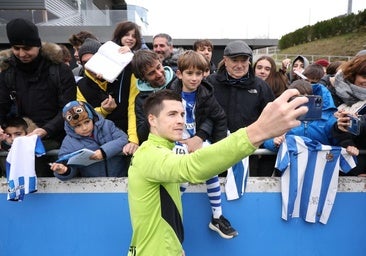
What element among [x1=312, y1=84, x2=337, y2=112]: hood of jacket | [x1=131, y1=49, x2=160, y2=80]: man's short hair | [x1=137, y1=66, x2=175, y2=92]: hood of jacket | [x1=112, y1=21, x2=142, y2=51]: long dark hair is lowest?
[x1=312, y1=84, x2=337, y2=112]: hood of jacket

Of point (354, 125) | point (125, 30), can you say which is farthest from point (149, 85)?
point (354, 125)

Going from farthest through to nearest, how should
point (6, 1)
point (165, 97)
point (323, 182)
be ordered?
point (6, 1) < point (323, 182) < point (165, 97)

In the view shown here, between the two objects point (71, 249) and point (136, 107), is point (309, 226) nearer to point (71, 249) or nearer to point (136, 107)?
point (136, 107)

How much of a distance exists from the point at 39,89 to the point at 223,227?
76.4 inches

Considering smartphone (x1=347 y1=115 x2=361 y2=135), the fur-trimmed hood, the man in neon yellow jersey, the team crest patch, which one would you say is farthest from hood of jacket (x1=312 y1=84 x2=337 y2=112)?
the fur-trimmed hood

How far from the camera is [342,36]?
27406mm

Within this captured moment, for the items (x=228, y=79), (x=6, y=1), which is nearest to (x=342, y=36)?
(x=6, y=1)

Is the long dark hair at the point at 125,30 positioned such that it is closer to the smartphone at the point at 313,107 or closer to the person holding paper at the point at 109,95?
the person holding paper at the point at 109,95

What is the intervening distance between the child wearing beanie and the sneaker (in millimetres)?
905

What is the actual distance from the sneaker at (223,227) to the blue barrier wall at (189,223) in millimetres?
110

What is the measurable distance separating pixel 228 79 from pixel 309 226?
143 centimetres

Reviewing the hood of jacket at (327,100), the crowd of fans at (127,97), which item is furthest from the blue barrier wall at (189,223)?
the hood of jacket at (327,100)

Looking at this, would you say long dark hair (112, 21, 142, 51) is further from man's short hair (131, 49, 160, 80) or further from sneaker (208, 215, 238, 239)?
sneaker (208, 215, 238, 239)

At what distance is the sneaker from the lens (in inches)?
93.0
